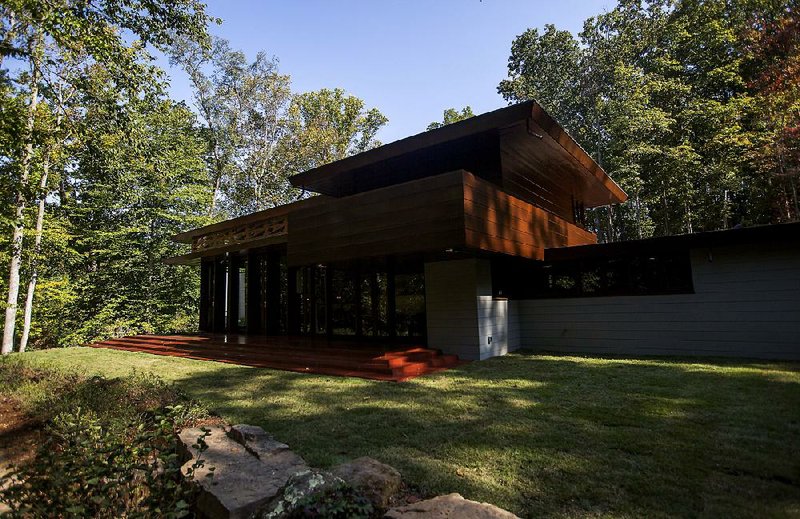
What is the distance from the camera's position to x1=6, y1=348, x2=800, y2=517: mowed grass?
2645 millimetres

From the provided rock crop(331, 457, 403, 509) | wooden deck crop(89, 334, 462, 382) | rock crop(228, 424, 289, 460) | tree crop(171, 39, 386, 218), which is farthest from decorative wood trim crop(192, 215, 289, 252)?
rock crop(331, 457, 403, 509)

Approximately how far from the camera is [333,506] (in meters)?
2.12

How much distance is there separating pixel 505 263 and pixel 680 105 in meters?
17.8

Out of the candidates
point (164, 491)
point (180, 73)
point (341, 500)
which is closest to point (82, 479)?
point (164, 491)

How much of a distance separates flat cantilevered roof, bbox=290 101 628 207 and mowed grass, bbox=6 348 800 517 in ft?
14.7

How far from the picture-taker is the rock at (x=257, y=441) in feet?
10.7

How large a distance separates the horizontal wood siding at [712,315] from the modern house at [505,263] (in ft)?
0.07

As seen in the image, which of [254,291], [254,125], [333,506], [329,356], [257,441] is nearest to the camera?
[333,506]

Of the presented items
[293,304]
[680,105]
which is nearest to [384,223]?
[293,304]

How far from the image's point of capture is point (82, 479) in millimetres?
2355

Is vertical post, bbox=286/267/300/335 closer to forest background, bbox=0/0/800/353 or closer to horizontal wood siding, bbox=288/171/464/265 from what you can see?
horizontal wood siding, bbox=288/171/464/265

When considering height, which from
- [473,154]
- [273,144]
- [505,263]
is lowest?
[505,263]

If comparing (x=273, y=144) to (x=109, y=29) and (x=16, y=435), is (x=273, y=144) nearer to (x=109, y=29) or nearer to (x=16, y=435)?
(x=109, y=29)

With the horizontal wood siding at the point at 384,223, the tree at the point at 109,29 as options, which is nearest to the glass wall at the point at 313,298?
the horizontal wood siding at the point at 384,223
